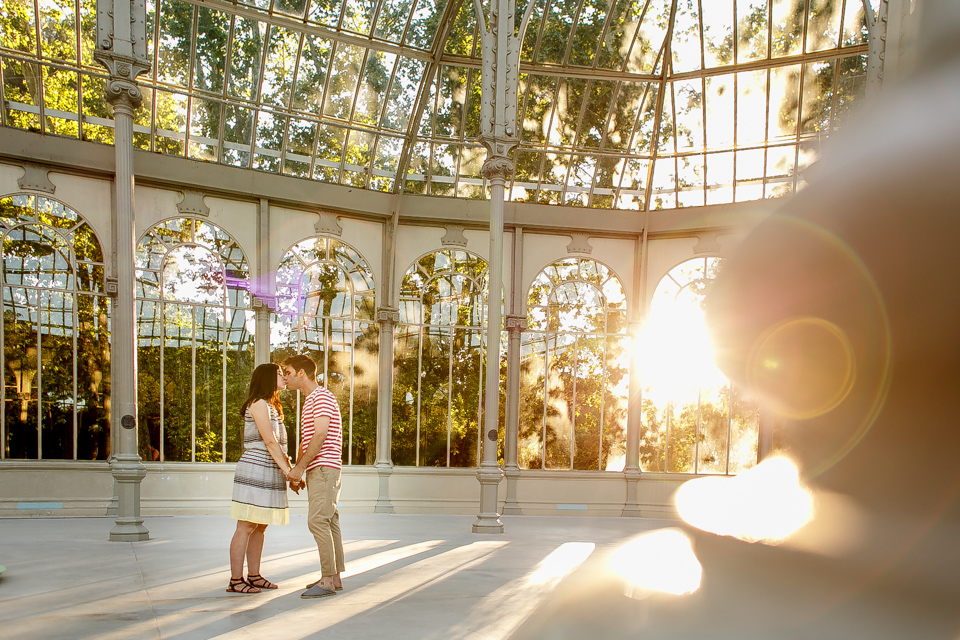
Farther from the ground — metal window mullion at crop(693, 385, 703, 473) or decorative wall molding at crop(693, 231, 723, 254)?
decorative wall molding at crop(693, 231, 723, 254)

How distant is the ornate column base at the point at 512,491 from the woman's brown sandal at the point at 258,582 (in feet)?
26.9

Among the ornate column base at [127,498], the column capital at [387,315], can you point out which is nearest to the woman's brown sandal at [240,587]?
the ornate column base at [127,498]

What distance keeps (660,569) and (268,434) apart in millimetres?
4216

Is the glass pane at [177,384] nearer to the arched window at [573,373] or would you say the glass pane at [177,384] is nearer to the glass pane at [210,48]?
the glass pane at [210,48]

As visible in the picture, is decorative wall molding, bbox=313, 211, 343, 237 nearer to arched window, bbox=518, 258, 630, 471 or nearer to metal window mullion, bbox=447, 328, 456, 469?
metal window mullion, bbox=447, 328, 456, 469

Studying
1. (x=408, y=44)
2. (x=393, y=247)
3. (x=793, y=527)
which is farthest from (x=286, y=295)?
(x=793, y=527)

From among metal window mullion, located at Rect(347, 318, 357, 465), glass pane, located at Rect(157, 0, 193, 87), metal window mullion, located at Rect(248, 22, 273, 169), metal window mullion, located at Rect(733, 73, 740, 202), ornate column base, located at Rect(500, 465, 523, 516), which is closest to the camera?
glass pane, located at Rect(157, 0, 193, 87)

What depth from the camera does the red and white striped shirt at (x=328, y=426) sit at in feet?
16.8

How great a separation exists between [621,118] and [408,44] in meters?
4.13

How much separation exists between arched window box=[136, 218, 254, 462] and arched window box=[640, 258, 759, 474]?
7.09 metres

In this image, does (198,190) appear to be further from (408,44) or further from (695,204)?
(695,204)

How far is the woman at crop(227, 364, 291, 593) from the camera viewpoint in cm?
500

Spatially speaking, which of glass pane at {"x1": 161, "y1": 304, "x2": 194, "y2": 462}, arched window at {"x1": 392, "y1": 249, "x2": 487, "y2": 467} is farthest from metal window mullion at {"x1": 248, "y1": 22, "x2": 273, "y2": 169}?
arched window at {"x1": 392, "y1": 249, "x2": 487, "y2": 467}

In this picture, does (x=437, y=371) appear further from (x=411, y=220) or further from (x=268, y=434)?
(x=268, y=434)
